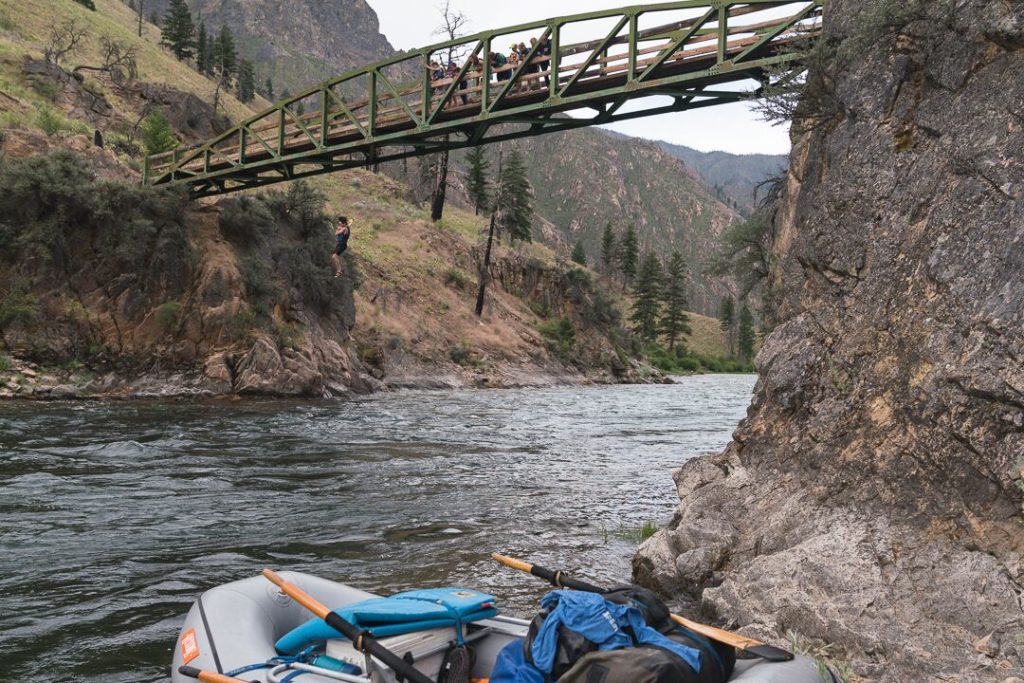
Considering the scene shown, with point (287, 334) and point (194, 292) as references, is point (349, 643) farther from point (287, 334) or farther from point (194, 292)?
point (194, 292)

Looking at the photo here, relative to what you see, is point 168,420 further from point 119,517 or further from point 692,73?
point 692,73

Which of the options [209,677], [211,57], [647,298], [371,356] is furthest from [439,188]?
[211,57]

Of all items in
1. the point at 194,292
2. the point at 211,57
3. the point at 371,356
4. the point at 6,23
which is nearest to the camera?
the point at 194,292

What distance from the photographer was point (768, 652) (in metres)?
3.86

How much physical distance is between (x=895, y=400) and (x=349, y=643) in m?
4.58

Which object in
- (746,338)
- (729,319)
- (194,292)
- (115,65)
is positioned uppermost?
(115,65)

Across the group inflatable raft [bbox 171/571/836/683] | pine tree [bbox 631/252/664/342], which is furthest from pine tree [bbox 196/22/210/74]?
inflatable raft [bbox 171/571/836/683]

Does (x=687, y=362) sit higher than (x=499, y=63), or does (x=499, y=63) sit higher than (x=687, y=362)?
(x=499, y=63)

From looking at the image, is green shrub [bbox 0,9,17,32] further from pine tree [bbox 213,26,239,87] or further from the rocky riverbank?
pine tree [bbox 213,26,239,87]

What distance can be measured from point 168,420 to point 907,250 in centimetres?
1554

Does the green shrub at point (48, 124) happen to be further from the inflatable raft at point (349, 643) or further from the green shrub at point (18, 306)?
the inflatable raft at point (349, 643)

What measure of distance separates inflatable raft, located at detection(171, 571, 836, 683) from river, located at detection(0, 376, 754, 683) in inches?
27.1

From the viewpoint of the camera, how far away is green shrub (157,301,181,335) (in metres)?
23.0

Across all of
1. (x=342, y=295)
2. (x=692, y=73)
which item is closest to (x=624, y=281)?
(x=342, y=295)
